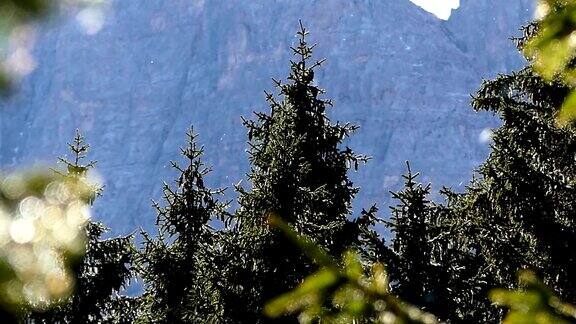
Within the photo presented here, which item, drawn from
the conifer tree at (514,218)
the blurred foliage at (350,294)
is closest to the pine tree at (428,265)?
the conifer tree at (514,218)

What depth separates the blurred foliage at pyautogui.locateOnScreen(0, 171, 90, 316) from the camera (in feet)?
3.42

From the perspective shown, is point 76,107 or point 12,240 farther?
point 76,107

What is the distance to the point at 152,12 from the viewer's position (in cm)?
14788

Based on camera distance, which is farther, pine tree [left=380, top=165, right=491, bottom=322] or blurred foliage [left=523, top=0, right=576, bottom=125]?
pine tree [left=380, top=165, right=491, bottom=322]

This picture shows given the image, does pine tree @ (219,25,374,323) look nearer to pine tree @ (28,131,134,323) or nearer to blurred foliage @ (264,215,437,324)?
pine tree @ (28,131,134,323)

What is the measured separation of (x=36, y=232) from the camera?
41.4 inches

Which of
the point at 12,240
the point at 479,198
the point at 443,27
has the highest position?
the point at 443,27

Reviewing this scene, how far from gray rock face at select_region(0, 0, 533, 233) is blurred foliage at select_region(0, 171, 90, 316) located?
119729 millimetres

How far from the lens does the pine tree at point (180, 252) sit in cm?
1029

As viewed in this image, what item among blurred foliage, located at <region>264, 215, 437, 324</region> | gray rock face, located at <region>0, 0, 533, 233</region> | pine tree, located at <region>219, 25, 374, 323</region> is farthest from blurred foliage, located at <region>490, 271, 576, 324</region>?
gray rock face, located at <region>0, 0, 533, 233</region>

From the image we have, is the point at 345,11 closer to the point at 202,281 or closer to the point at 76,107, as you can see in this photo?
the point at 76,107

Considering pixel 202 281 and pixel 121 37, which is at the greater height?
pixel 121 37

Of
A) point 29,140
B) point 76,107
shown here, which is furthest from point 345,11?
point 29,140

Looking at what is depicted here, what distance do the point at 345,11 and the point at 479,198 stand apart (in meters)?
135
